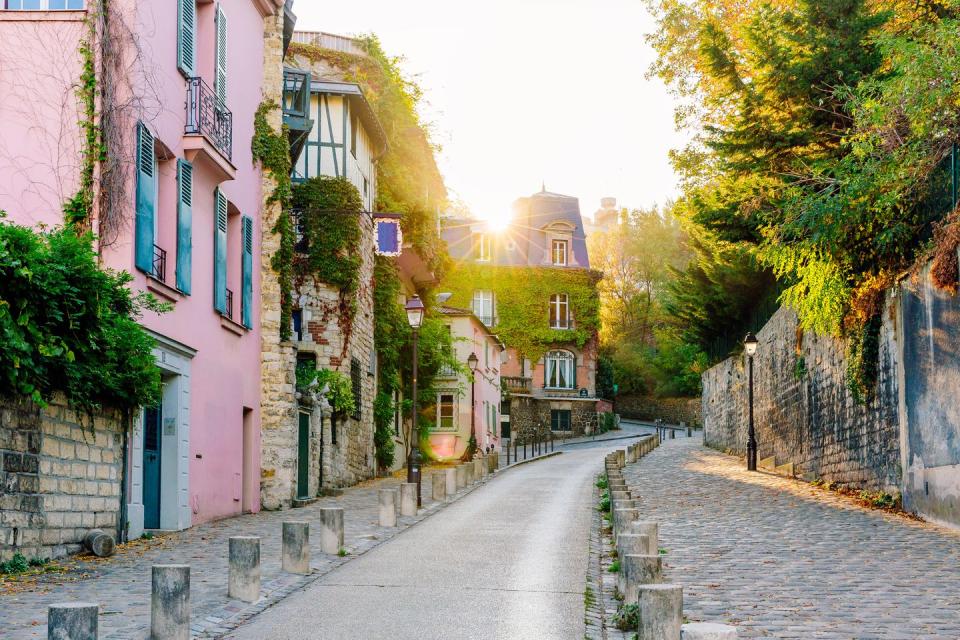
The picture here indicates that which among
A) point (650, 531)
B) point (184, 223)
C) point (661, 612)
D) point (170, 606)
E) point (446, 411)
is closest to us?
point (661, 612)

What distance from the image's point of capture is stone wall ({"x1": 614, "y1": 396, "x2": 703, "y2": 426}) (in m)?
65.1

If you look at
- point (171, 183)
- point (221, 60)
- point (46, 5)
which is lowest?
point (171, 183)

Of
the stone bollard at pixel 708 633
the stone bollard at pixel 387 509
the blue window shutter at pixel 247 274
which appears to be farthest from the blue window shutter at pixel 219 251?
the stone bollard at pixel 708 633

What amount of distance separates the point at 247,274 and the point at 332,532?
290 inches

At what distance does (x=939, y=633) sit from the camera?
7871mm

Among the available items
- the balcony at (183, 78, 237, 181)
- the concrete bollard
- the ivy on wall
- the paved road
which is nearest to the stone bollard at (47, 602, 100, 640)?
the paved road

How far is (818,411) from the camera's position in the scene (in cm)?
2192

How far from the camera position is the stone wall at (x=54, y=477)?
10570 millimetres

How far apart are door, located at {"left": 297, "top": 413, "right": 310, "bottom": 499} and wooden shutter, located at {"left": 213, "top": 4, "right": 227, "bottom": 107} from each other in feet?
23.3

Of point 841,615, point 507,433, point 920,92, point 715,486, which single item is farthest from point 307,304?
point 507,433

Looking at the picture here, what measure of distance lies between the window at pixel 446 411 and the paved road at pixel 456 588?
873 inches

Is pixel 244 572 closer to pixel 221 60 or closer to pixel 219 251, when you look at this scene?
pixel 219 251

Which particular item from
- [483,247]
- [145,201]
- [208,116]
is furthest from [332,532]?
[483,247]

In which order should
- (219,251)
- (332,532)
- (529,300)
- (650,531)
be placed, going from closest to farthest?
(650,531) < (332,532) < (219,251) < (529,300)
